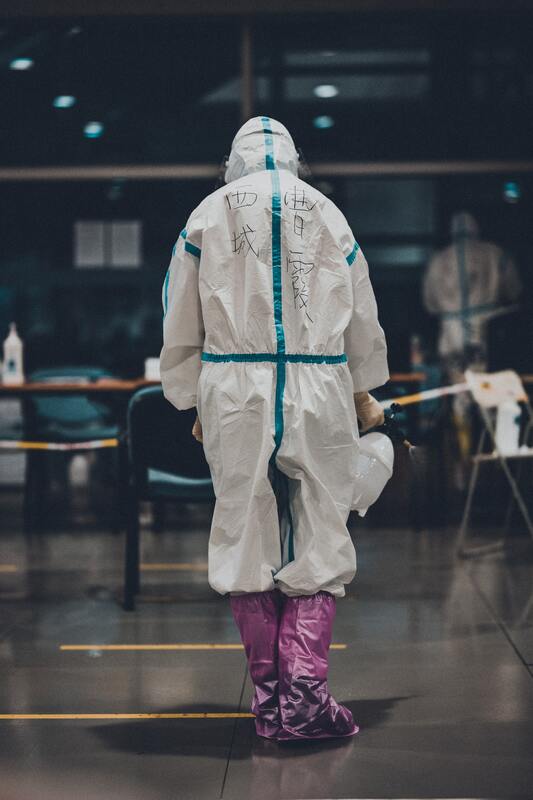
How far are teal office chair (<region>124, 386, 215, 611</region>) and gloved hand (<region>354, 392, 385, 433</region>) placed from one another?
53.1 inches

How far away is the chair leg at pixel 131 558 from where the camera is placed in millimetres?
4621

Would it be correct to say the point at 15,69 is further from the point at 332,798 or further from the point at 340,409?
the point at 332,798

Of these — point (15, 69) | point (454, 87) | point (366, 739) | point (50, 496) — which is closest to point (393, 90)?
point (454, 87)

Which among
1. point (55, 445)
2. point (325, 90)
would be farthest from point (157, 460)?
point (325, 90)

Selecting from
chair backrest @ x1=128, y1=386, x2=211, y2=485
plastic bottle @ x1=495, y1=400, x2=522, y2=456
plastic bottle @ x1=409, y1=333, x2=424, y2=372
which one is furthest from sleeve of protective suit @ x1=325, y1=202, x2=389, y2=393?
plastic bottle @ x1=409, y1=333, x2=424, y2=372

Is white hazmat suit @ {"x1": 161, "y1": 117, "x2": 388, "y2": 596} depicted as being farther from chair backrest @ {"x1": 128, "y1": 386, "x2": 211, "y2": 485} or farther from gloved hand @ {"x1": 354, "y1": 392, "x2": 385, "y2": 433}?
chair backrest @ {"x1": 128, "y1": 386, "x2": 211, "y2": 485}

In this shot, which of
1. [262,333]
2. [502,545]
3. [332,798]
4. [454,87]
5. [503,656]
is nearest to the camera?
[332,798]

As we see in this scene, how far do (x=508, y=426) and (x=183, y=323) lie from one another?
3277 mm

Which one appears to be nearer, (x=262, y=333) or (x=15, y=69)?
(x=262, y=333)

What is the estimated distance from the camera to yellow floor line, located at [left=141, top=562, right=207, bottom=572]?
17.8 feet

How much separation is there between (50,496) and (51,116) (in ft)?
8.11

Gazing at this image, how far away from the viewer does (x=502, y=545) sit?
5.81 metres

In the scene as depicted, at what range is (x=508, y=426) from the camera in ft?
19.9

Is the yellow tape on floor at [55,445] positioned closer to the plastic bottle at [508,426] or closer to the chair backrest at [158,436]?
the chair backrest at [158,436]
